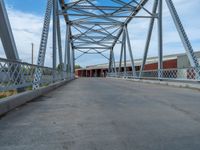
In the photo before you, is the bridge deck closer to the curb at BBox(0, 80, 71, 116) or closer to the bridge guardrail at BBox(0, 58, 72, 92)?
the curb at BBox(0, 80, 71, 116)

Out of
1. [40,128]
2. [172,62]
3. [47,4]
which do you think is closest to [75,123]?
[40,128]

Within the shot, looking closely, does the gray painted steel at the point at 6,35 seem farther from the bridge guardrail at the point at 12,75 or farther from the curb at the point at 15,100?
the curb at the point at 15,100

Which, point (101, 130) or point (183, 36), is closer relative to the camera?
point (101, 130)

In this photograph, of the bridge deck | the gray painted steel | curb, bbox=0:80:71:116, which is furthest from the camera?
the gray painted steel

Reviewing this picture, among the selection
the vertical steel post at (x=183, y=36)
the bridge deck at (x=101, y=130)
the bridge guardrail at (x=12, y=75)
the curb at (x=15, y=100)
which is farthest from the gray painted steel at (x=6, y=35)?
the vertical steel post at (x=183, y=36)

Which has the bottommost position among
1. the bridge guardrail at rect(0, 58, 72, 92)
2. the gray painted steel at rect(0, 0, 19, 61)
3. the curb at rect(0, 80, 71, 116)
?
the curb at rect(0, 80, 71, 116)

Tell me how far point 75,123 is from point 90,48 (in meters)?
46.5

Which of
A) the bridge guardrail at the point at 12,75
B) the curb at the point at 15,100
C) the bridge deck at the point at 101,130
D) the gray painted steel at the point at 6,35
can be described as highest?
the gray painted steel at the point at 6,35

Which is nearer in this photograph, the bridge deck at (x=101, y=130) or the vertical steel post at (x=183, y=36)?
the bridge deck at (x=101, y=130)

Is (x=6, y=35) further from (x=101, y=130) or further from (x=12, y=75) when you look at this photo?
(x=101, y=130)

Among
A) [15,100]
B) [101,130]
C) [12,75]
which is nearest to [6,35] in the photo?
[12,75]

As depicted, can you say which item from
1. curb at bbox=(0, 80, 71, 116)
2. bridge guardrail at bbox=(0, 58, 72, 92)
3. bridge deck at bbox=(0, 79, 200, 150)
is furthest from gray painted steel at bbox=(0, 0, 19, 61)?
bridge deck at bbox=(0, 79, 200, 150)

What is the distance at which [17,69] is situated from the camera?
772 cm

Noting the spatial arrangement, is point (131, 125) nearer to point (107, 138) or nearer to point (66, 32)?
point (107, 138)
